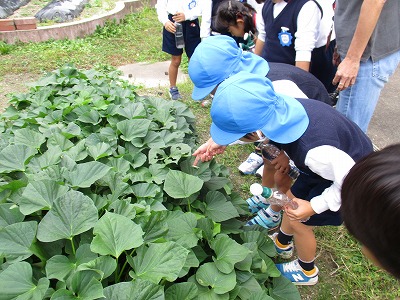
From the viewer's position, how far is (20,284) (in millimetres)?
1225

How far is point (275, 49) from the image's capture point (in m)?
2.57

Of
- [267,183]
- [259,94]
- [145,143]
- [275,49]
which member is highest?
[259,94]

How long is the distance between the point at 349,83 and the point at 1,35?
5.25 metres

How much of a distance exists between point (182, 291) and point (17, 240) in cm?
61

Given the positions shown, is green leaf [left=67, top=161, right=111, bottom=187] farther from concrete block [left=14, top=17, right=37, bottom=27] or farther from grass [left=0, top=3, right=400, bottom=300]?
concrete block [left=14, top=17, right=37, bottom=27]

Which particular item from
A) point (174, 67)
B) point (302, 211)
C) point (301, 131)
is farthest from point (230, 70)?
point (174, 67)

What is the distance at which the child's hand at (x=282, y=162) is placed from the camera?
6.53 feet

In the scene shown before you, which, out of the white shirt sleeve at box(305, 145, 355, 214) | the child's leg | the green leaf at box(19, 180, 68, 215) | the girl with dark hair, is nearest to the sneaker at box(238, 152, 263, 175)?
the white shirt sleeve at box(305, 145, 355, 214)

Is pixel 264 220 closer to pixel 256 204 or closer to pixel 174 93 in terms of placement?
pixel 256 204

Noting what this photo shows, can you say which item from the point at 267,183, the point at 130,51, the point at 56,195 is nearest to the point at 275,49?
the point at 267,183

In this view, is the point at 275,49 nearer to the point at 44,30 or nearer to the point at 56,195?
the point at 56,195

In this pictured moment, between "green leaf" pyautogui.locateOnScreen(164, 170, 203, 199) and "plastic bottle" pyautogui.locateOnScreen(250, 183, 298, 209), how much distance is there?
26cm

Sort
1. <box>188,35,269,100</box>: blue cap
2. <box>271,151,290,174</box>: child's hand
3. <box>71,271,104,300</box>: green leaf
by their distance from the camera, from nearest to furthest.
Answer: <box>71,271,104,300</box>: green leaf, <box>188,35,269,100</box>: blue cap, <box>271,151,290,174</box>: child's hand

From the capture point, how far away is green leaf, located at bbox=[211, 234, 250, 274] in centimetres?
151
